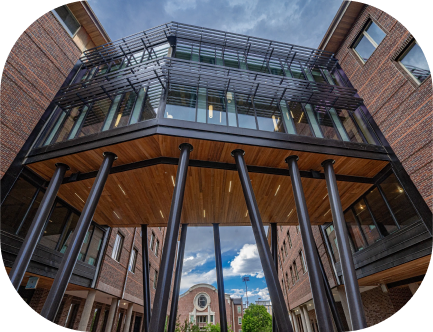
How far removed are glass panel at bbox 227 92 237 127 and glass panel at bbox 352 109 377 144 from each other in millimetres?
6865

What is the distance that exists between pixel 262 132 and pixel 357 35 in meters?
9.37

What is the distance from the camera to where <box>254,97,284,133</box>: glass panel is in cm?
1063

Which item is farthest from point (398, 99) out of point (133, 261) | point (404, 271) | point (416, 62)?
point (133, 261)

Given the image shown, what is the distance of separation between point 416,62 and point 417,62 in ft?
0.14

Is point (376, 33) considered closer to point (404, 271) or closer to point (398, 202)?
point (398, 202)

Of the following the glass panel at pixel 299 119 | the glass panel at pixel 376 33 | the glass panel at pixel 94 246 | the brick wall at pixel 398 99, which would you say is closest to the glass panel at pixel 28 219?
the glass panel at pixel 94 246

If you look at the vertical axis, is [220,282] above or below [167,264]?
above

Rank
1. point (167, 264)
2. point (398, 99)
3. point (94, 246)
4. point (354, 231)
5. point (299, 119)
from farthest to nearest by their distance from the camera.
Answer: point (94, 246)
point (354, 231)
point (299, 119)
point (398, 99)
point (167, 264)

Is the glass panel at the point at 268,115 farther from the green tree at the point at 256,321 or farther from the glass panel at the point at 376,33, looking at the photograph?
the green tree at the point at 256,321

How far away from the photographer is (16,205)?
32.4ft

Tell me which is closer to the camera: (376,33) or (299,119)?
(299,119)

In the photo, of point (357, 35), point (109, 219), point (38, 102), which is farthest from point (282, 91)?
point (109, 219)

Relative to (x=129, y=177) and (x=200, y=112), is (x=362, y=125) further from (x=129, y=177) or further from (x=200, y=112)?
(x=129, y=177)

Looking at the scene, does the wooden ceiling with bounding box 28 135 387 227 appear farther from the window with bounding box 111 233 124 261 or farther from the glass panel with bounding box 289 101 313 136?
the window with bounding box 111 233 124 261
